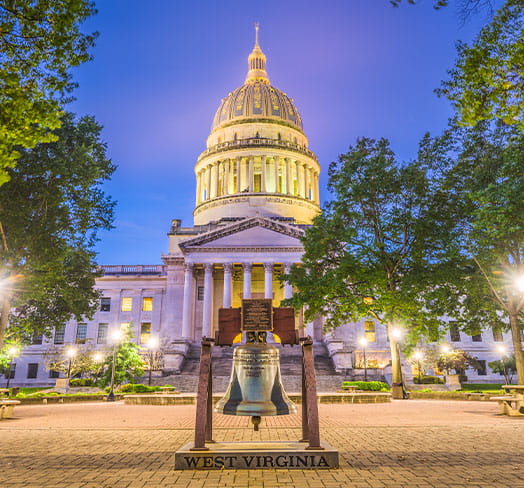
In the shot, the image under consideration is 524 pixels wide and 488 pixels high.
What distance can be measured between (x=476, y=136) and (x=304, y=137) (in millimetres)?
55535

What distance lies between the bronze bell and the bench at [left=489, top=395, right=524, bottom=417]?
11466mm

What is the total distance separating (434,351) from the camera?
44.1m

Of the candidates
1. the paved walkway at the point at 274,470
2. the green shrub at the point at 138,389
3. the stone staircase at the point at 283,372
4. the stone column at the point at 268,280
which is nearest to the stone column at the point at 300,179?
the stone column at the point at 268,280

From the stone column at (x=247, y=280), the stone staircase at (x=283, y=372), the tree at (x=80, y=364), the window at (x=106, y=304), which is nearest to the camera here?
the stone staircase at (x=283, y=372)

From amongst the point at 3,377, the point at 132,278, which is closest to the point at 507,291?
the point at 132,278

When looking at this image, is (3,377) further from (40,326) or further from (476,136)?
(476,136)

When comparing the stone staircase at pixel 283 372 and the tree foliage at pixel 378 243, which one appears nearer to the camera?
the tree foliage at pixel 378 243

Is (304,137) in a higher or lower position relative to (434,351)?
higher

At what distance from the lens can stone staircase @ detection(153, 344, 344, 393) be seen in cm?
3241

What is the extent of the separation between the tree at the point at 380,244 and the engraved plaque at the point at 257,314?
18.0 metres

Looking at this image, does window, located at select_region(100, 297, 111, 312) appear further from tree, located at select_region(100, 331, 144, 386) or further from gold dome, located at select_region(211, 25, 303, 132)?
gold dome, located at select_region(211, 25, 303, 132)

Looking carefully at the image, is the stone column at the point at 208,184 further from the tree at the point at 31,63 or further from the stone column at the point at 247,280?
the tree at the point at 31,63

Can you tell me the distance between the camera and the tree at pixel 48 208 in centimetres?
2183

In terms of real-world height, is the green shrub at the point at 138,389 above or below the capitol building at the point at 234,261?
below
